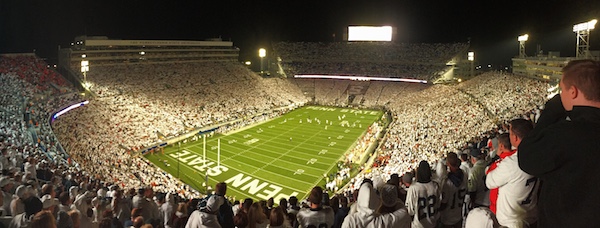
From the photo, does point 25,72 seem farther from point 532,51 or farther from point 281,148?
point 532,51

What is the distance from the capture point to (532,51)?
5109 cm

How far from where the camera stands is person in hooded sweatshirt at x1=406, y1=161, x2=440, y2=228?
4.49 meters

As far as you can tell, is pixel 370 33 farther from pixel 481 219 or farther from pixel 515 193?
pixel 481 219

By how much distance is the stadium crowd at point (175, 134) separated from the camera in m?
4.57

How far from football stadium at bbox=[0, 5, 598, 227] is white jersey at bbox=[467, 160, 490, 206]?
2 cm

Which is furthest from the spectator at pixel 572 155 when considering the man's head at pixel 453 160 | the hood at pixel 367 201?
the man's head at pixel 453 160

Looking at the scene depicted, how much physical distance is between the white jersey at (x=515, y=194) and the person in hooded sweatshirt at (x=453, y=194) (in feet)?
5.32

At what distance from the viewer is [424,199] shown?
14.8 ft

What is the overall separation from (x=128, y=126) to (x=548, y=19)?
45.8 metres

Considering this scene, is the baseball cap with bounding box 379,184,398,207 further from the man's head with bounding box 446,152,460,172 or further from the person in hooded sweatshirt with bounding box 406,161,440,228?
the man's head with bounding box 446,152,460,172

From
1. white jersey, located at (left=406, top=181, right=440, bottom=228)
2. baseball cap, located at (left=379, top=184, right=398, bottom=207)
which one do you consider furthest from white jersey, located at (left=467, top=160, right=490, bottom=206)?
baseball cap, located at (left=379, top=184, right=398, bottom=207)

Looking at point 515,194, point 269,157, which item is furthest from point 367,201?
point 269,157

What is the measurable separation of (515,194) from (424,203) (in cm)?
150

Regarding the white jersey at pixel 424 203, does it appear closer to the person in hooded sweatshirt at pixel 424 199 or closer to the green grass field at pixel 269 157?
the person in hooded sweatshirt at pixel 424 199
